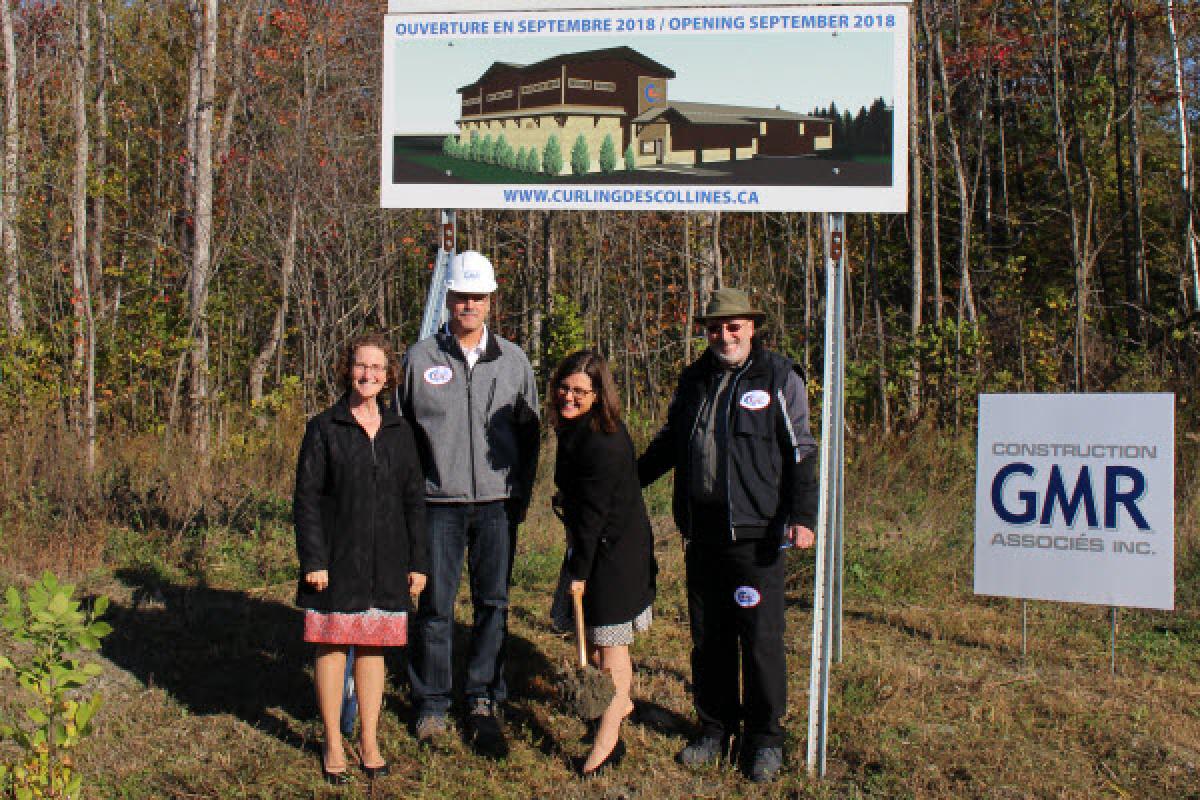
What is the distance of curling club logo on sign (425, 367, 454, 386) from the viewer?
4836 millimetres

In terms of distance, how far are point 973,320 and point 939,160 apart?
6.53 m

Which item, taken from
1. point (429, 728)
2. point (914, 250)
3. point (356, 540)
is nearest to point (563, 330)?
point (914, 250)

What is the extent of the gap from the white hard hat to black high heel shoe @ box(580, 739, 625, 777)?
1973 millimetres

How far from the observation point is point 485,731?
487 centimetres

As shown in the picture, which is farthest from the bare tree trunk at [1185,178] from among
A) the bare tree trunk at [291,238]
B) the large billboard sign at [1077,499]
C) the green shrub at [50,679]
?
the green shrub at [50,679]

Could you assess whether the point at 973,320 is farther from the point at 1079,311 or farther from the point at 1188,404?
the point at 1188,404

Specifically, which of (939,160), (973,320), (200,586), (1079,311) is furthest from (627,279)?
(200,586)

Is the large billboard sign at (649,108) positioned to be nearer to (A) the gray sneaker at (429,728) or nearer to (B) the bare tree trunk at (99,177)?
(A) the gray sneaker at (429,728)

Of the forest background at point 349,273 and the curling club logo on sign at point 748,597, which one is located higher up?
the forest background at point 349,273

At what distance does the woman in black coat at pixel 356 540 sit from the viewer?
4363 millimetres

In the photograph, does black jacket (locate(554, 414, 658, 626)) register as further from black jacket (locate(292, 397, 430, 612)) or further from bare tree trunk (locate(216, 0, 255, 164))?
bare tree trunk (locate(216, 0, 255, 164))

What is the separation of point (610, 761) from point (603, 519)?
1.05 metres

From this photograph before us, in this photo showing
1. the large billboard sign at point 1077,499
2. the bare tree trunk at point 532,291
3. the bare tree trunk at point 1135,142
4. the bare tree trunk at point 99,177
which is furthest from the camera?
the bare tree trunk at point 1135,142

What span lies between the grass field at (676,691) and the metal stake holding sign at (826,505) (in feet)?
0.78
